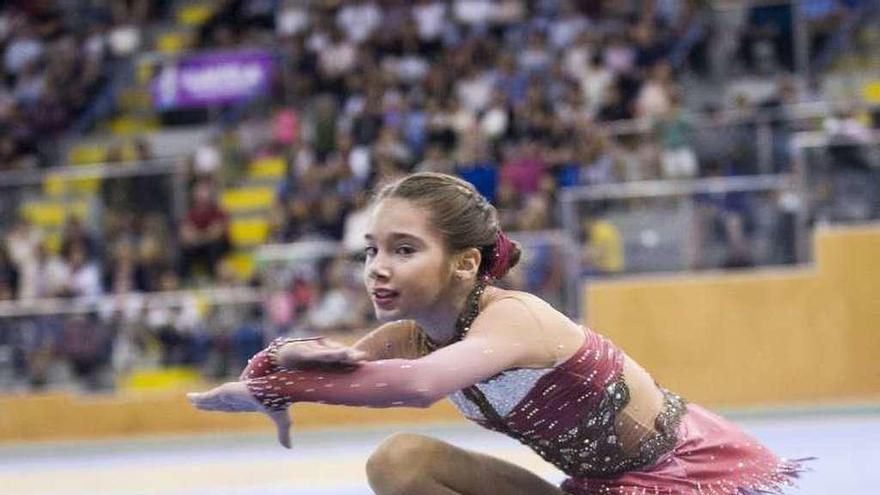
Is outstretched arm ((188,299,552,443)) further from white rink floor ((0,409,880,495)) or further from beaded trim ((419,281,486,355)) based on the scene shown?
white rink floor ((0,409,880,495))

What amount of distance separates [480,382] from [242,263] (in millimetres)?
9695

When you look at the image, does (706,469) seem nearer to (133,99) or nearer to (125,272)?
(125,272)

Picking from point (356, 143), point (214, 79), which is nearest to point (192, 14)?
point (214, 79)

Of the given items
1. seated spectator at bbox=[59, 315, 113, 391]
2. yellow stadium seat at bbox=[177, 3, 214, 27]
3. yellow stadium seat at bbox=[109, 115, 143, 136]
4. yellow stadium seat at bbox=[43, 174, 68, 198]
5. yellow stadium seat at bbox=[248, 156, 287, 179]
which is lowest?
seated spectator at bbox=[59, 315, 113, 391]

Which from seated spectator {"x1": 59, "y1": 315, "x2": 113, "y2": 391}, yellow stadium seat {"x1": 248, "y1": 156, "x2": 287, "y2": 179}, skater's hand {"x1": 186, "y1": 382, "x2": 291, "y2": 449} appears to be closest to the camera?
skater's hand {"x1": 186, "y1": 382, "x2": 291, "y2": 449}

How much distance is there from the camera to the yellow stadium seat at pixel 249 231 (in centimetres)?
1325

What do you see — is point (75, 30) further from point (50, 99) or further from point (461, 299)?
point (461, 299)

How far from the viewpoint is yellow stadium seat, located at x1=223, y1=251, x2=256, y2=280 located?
38.9 ft

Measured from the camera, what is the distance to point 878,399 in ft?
31.3

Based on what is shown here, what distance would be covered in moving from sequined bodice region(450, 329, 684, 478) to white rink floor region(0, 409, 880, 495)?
1.84 m

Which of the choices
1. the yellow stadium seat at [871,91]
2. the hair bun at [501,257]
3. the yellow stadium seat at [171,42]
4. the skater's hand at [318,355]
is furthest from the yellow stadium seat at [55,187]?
the skater's hand at [318,355]

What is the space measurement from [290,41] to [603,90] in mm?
4112

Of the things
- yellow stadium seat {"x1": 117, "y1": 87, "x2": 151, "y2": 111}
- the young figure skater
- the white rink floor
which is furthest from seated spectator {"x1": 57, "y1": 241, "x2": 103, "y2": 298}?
the young figure skater

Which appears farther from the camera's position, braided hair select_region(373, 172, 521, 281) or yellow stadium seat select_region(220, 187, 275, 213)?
yellow stadium seat select_region(220, 187, 275, 213)
